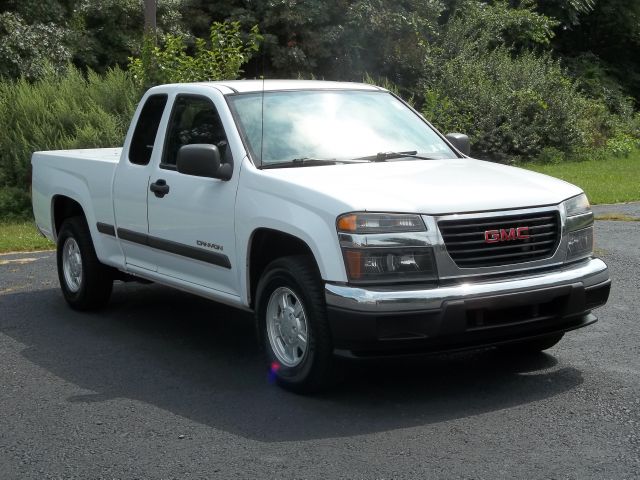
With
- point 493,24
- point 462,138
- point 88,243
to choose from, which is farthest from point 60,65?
point 462,138

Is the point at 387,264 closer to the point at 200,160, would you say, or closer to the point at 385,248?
the point at 385,248

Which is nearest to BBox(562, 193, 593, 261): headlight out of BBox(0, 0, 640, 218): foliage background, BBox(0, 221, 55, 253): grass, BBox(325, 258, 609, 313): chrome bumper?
BBox(325, 258, 609, 313): chrome bumper

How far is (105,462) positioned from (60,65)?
57.4 feet

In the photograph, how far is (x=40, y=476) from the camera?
17.4 ft

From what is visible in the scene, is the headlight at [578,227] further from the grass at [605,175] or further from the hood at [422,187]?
the grass at [605,175]

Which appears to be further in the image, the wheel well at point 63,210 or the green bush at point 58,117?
the green bush at point 58,117

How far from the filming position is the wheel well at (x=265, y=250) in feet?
22.1

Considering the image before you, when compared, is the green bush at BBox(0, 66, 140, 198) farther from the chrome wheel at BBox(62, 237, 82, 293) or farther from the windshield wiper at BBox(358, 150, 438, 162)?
the windshield wiper at BBox(358, 150, 438, 162)

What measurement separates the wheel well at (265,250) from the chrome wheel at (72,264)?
8.74 ft

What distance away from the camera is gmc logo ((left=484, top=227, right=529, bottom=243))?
6234 mm

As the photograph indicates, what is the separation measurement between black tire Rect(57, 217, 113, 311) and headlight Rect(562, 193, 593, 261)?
4.03 meters

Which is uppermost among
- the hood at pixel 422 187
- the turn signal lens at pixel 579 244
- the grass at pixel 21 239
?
the hood at pixel 422 187

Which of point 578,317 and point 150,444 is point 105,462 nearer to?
point 150,444

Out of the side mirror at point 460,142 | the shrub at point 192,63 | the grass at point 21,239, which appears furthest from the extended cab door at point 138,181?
the shrub at point 192,63
